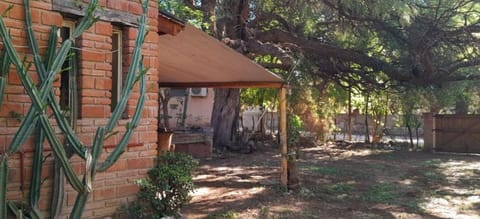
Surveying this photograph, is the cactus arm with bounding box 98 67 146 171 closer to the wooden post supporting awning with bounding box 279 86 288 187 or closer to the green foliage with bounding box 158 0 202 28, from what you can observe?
the wooden post supporting awning with bounding box 279 86 288 187

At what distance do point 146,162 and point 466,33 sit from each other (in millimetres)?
9791

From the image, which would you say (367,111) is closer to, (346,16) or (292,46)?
(292,46)

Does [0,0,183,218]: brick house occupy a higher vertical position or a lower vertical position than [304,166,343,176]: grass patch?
higher

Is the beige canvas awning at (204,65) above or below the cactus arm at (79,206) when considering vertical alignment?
above

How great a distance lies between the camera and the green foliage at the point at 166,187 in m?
5.60

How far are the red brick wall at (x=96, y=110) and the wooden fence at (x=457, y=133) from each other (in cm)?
1552

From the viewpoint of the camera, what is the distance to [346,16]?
1237cm

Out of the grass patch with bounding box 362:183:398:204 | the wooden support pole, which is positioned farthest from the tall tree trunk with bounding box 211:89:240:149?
the wooden support pole

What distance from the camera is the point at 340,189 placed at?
9.59 metres

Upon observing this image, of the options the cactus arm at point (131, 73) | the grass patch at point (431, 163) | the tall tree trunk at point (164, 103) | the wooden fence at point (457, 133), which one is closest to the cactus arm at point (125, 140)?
the cactus arm at point (131, 73)

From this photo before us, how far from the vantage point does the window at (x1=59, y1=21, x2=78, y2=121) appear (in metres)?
4.89

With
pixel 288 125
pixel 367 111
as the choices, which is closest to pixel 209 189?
pixel 288 125

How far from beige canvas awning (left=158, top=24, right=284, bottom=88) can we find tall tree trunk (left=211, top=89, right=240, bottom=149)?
604 cm

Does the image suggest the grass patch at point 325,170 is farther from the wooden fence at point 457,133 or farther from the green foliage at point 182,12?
the wooden fence at point 457,133
